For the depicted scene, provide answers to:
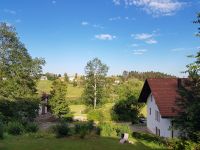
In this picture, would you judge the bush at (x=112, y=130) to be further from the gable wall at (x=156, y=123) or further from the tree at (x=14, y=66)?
the tree at (x=14, y=66)

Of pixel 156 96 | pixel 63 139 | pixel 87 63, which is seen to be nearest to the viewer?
pixel 63 139

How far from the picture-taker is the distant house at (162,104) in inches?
1283

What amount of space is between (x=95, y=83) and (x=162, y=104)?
116 ft

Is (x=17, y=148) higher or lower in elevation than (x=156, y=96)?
Result: lower

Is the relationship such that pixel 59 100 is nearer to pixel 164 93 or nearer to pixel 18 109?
pixel 18 109

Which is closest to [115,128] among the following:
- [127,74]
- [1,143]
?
[1,143]

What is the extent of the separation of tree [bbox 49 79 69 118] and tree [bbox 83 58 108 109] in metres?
14.5

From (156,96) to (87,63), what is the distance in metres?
35.5

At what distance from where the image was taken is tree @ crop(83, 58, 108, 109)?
68.0 metres

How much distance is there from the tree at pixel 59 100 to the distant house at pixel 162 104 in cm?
1569

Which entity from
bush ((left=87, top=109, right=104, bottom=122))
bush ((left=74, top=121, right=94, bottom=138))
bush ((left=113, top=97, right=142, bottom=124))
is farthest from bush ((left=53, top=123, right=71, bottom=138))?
bush ((left=87, top=109, right=104, bottom=122))

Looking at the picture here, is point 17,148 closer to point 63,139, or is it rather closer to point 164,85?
point 63,139

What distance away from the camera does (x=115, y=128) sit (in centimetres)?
3116

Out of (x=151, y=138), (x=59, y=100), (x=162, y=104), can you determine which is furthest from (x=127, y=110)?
(x=151, y=138)
